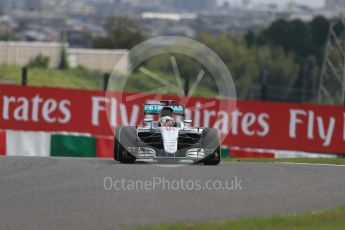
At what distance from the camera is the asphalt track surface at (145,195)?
37.2 ft

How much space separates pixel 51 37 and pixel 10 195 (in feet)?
587

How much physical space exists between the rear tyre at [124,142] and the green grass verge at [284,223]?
6288 millimetres

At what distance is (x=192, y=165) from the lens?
17562 mm

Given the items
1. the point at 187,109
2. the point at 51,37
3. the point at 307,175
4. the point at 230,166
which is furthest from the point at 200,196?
the point at 51,37

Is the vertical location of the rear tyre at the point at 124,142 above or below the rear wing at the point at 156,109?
below

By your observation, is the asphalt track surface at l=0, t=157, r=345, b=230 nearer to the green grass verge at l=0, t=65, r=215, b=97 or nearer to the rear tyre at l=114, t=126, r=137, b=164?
the rear tyre at l=114, t=126, r=137, b=164

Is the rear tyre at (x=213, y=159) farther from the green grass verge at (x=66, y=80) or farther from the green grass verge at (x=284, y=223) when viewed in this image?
the green grass verge at (x=66, y=80)

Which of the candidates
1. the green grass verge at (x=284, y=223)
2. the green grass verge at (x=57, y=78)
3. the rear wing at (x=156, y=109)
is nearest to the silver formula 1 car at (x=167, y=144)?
the rear wing at (x=156, y=109)

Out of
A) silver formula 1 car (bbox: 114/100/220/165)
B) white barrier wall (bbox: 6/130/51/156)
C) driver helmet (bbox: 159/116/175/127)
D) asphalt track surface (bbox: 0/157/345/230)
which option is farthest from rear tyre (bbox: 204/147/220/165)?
white barrier wall (bbox: 6/130/51/156)

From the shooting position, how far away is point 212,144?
1761 centimetres

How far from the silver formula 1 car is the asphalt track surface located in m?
0.30

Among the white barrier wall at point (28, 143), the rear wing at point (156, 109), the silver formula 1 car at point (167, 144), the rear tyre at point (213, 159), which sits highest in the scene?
the rear wing at point (156, 109)

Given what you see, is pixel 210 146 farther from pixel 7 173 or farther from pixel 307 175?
pixel 7 173

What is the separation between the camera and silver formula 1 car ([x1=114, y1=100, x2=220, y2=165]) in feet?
57.1
